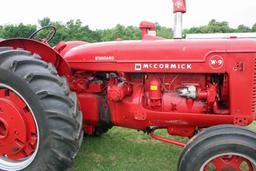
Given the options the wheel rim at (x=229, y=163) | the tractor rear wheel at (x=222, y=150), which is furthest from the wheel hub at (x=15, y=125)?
the wheel rim at (x=229, y=163)

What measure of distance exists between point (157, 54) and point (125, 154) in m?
1.48

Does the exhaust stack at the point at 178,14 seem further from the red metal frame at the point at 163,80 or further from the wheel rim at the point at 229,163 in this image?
the wheel rim at the point at 229,163

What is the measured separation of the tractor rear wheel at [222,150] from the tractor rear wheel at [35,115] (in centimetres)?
104

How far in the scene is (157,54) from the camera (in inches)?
132

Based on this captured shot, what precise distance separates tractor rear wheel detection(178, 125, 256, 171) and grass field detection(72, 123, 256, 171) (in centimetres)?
93

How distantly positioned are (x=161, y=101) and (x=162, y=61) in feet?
1.44

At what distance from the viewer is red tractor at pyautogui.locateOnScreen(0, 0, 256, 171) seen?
2.88 metres

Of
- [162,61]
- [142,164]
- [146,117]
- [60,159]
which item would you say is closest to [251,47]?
[162,61]

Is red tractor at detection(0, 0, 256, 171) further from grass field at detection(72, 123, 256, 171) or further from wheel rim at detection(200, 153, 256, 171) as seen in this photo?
grass field at detection(72, 123, 256, 171)

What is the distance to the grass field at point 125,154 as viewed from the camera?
3797 mm

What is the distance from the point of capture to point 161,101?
138 inches

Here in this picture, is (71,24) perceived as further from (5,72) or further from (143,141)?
(5,72)

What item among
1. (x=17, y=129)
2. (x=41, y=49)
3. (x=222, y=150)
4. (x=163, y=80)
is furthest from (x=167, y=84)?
(x=17, y=129)

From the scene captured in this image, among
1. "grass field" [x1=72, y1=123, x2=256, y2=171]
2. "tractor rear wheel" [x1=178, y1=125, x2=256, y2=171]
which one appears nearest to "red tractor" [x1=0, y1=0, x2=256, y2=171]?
"tractor rear wheel" [x1=178, y1=125, x2=256, y2=171]
